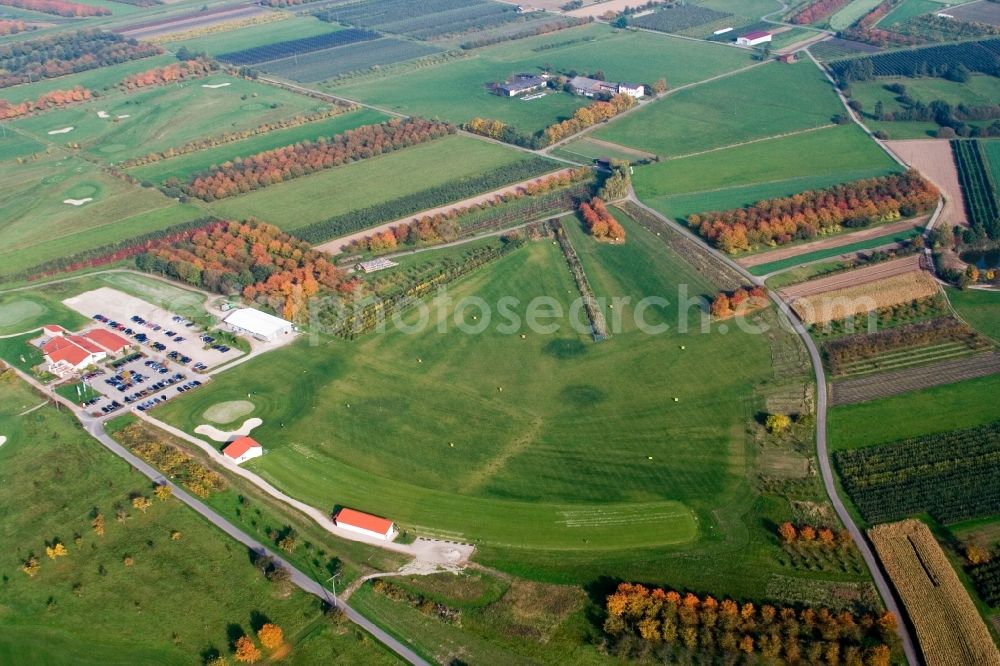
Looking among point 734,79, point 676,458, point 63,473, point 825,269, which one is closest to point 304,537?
point 63,473

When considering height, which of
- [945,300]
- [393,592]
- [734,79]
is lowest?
[393,592]

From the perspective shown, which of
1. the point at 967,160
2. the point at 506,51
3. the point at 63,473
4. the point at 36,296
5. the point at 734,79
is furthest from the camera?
the point at 506,51

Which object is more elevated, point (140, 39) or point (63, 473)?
point (140, 39)

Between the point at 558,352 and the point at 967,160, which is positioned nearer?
the point at 558,352

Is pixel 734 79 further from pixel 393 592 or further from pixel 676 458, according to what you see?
pixel 393 592

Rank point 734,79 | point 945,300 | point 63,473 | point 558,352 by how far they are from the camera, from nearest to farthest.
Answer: point 63,473 → point 558,352 → point 945,300 → point 734,79

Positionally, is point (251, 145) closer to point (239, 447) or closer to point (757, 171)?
point (757, 171)

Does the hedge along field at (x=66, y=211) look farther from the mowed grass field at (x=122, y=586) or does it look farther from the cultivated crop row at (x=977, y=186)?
the cultivated crop row at (x=977, y=186)
